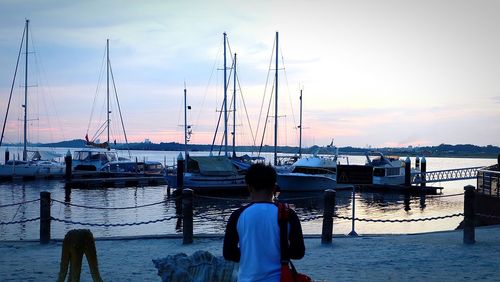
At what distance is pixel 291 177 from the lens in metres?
43.7

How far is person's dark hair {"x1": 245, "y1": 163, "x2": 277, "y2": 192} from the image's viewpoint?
3875 mm

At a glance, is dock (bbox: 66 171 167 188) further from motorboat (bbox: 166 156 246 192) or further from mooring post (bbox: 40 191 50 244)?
mooring post (bbox: 40 191 50 244)

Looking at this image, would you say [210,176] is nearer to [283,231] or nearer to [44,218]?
[44,218]

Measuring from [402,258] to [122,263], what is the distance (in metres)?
5.08

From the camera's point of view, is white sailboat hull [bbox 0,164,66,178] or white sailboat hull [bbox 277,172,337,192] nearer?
white sailboat hull [bbox 277,172,337,192]

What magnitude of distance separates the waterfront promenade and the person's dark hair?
4.94 meters

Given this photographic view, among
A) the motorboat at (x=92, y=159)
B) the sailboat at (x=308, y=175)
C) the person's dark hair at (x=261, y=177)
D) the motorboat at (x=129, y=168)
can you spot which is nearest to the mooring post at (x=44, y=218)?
the person's dark hair at (x=261, y=177)

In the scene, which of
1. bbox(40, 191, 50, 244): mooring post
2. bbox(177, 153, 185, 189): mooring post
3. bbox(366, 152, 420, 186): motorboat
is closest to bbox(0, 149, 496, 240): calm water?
bbox(177, 153, 185, 189): mooring post

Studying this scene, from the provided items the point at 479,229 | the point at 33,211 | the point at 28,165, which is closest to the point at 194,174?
the point at 33,211

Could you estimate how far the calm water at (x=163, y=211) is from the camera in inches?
918

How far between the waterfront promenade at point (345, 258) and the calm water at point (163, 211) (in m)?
3.96

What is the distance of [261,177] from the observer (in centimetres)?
388

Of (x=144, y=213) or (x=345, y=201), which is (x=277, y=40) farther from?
(x=144, y=213)

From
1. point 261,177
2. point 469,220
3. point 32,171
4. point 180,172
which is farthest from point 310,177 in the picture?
point 261,177
